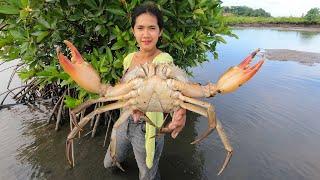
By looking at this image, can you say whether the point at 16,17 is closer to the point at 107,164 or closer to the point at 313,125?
the point at 107,164

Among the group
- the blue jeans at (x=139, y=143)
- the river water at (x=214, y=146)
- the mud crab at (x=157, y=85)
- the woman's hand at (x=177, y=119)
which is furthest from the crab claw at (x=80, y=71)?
the river water at (x=214, y=146)

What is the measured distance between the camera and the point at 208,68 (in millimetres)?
12156

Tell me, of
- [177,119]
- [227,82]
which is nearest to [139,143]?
[177,119]

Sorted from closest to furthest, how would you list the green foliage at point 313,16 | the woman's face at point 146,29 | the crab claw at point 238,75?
the crab claw at point 238,75, the woman's face at point 146,29, the green foliage at point 313,16

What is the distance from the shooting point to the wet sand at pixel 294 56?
48.7ft

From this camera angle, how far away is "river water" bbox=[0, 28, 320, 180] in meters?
5.19

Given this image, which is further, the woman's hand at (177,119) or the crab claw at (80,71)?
the woman's hand at (177,119)

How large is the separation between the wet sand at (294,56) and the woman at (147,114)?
1179cm

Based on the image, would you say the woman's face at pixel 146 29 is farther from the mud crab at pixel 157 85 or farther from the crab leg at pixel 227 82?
the crab leg at pixel 227 82

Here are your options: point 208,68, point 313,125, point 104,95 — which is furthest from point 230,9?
point 104,95


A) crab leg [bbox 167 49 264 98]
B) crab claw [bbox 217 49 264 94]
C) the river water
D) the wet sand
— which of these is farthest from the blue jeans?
the wet sand

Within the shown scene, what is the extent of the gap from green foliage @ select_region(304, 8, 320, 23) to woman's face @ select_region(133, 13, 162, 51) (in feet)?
133

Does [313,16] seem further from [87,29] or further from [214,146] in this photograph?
[87,29]

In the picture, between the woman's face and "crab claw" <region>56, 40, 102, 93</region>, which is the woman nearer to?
the woman's face
